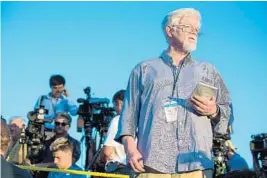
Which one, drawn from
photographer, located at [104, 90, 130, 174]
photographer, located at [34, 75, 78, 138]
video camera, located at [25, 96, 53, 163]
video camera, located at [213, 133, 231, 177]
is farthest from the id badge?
photographer, located at [34, 75, 78, 138]

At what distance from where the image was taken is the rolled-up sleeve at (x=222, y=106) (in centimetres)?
362

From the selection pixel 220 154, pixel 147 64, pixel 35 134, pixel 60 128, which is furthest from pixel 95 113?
pixel 147 64

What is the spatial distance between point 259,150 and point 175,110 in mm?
750

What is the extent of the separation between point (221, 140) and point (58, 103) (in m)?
3.64

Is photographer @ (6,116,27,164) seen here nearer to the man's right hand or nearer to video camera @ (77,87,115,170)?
video camera @ (77,87,115,170)

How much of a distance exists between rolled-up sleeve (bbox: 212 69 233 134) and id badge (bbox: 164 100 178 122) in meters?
0.29

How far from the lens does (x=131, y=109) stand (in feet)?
12.3

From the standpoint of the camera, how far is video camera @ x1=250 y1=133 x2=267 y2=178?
297 cm

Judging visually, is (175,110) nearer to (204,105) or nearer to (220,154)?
(204,105)

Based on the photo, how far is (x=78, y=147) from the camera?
7.24m

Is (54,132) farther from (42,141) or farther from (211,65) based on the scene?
(211,65)

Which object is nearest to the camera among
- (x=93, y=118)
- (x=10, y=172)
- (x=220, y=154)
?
(x=10, y=172)

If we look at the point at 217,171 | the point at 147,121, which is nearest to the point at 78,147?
the point at 217,171

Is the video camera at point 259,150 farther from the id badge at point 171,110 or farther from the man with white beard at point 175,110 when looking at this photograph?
the id badge at point 171,110
